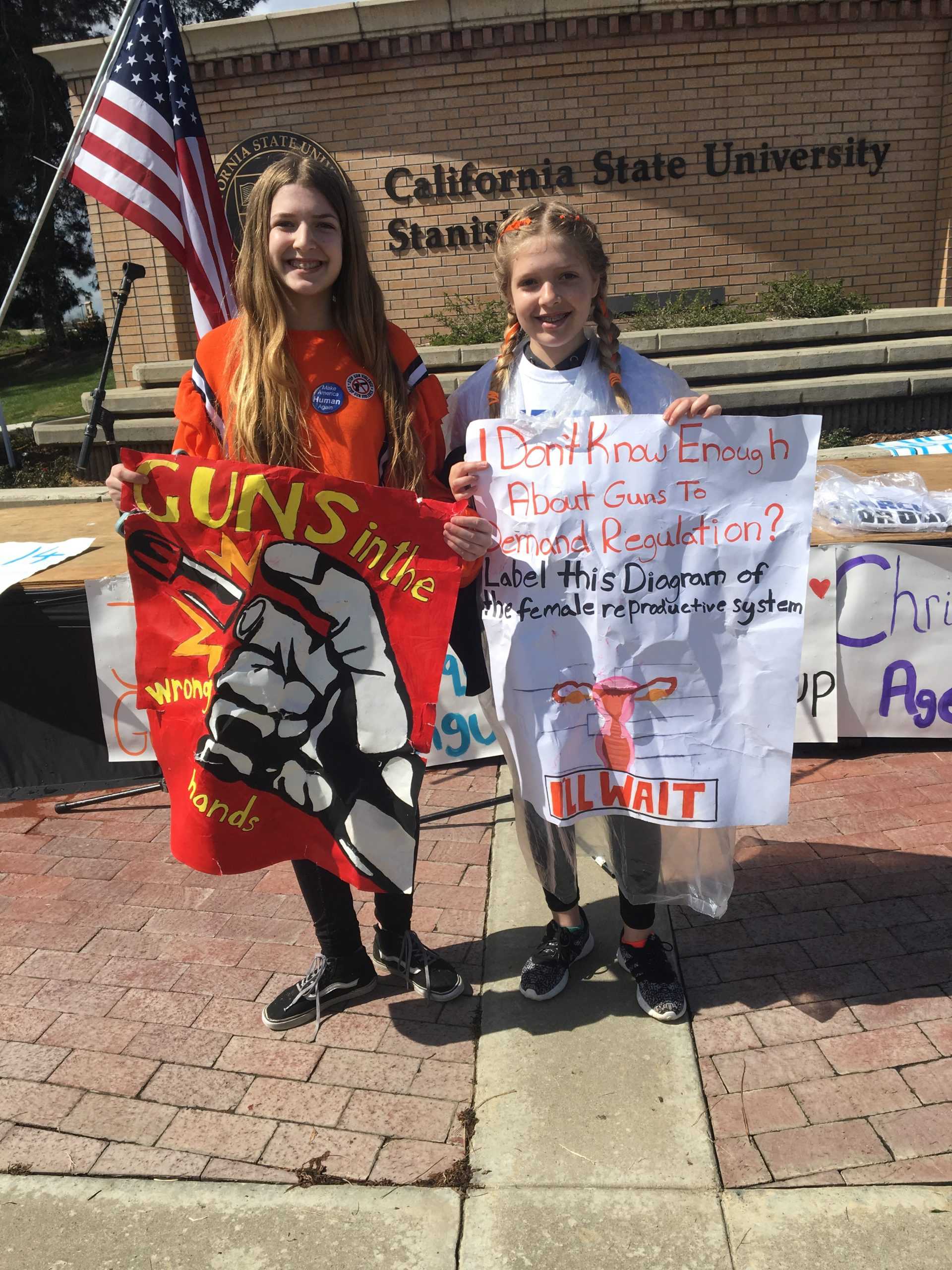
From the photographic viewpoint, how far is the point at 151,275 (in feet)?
29.5

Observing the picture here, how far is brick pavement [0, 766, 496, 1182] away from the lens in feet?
7.14

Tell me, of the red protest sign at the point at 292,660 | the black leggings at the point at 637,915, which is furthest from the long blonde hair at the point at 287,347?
the black leggings at the point at 637,915

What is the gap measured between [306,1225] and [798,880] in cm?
183

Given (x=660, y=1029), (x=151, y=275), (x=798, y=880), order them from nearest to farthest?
(x=660, y=1029), (x=798, y=880), (x=151, y=275)

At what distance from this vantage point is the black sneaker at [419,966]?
2.63 metres

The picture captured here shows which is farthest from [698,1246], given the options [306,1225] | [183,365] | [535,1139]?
[183,365]

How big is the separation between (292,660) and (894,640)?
2.67 metres

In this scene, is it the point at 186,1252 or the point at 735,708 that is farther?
the point at 735,708

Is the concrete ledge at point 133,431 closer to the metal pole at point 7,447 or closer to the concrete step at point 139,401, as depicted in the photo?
the concrete step at point 139,401

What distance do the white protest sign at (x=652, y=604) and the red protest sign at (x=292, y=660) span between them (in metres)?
0.21

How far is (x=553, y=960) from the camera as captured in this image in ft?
8.71

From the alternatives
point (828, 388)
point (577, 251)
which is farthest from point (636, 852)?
Answer: point (828, 388)

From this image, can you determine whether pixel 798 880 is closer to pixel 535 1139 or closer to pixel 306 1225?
pixel 535 1139

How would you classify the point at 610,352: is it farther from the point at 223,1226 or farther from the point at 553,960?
the point at 223,1226
